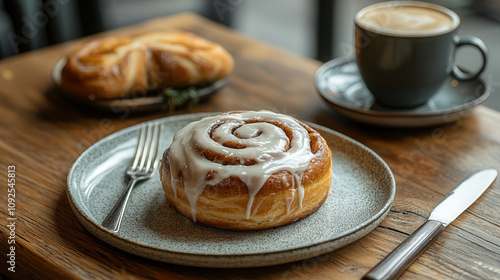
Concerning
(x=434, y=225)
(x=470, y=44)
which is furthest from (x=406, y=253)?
(x=470, y=44)

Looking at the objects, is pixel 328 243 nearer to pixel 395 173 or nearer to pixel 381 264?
pixel 381 264

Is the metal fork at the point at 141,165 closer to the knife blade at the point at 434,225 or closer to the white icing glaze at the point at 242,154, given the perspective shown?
the white icing glaze at the point at 242,154

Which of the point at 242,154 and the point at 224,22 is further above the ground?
the point at 242,154

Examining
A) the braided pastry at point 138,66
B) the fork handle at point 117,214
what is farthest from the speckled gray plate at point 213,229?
the braided pastry at point 138,66

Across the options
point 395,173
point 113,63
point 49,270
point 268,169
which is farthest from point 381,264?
point 113,63

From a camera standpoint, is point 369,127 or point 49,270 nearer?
point 49,270

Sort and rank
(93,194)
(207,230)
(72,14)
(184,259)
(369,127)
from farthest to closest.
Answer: (72,14) → (369,127) → (93,194) → (207,230) → (184,259)

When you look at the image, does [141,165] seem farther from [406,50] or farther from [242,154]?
[406,50]
